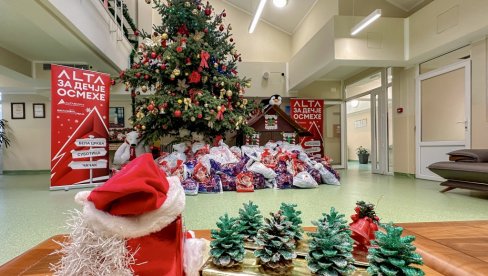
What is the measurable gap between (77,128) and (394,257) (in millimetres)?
4438

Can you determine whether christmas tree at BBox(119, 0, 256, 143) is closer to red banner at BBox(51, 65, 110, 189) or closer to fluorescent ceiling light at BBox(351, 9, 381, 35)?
red banner at BBox(51, 65, 110, 189)

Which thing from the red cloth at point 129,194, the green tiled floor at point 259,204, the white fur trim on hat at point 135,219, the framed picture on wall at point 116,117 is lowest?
the green tiled floor at point 259,204

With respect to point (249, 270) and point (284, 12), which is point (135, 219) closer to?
point (249, 270)

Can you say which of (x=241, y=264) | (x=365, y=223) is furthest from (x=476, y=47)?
(x=241, y=264)

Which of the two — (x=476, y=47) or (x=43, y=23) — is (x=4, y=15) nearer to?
(x=43, y=23)

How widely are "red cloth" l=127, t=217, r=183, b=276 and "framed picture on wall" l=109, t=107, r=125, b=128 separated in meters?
Result: 7.42

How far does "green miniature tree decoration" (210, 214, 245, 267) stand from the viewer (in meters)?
0.76

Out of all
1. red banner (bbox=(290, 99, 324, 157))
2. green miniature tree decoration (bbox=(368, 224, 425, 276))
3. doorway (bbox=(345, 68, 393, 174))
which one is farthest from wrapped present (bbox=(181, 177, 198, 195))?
doorway (bbox=(345, 68, 393, 174))

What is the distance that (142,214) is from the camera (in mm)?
644

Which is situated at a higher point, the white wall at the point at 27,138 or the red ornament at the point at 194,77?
the red ornament at the point at 194,77

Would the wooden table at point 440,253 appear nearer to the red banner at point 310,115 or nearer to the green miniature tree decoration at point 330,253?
the green miniature tree decoration at point 330,253

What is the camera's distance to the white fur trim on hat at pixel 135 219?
0.61 meters

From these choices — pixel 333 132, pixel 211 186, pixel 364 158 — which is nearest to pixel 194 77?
pixel 211 186

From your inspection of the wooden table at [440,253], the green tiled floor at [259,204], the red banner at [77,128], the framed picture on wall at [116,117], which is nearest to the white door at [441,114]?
the green tiled floor at [259,204]
